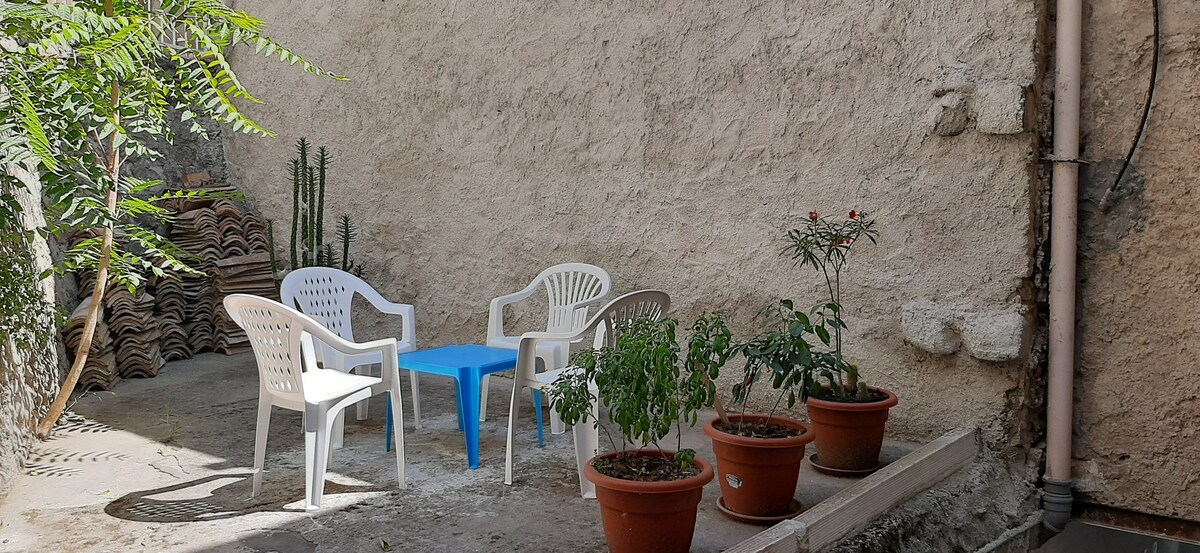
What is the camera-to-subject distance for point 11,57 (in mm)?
3275

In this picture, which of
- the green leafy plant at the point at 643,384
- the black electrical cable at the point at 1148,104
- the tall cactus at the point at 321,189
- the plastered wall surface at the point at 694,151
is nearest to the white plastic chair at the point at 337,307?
the plastered wall surface at the point at 694,151

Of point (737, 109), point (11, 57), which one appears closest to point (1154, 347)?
point (737, 109)

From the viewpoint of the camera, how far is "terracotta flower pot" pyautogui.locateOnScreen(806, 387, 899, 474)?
133 inches

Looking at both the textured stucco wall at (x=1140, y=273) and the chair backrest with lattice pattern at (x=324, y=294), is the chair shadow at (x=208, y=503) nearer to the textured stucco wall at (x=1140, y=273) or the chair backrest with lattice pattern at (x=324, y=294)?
the chair backrest with lattice pattern at (x=324, y=294)

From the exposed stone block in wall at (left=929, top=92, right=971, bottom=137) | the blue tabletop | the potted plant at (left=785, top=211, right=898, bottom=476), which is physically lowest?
the potted plant at (left=785, top=211, right=898, bottom=476)

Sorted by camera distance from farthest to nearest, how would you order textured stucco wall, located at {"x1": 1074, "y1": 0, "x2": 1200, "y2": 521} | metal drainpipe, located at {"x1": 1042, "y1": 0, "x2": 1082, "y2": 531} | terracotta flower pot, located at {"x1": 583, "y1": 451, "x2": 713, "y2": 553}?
metal drainpipe, located at {"x1": 1042, "y1": 0, "x2": 1082, "y2": 531}, textured stucco wall, located at {"x1": 1074, "y1": 0, "x2": 1200, "y2": 521}, terracotta flower pot, located at {"x1": 583, "y1": 451, "x2": 713, "y2": 553}

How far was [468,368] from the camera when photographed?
3.47m

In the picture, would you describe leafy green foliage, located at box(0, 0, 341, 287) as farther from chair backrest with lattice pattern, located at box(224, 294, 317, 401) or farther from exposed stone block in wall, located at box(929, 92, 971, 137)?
exposed stone block in wall, located at box(929, 92, 971, 137)

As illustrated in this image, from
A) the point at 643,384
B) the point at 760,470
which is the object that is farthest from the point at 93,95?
the point at 760,470

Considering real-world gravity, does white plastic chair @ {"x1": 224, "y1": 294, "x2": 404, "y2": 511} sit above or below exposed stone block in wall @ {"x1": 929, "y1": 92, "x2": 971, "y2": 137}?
below

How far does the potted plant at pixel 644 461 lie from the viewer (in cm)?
253

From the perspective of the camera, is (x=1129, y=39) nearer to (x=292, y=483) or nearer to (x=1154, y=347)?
(x=1154, y=347)

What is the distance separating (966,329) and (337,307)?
2.93 metres

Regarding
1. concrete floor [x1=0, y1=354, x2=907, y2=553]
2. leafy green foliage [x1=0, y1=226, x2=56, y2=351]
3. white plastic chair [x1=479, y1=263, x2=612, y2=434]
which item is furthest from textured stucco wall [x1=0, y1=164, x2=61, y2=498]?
white plastic chair [x1=479, y1=263, x2=612, y2=434]
